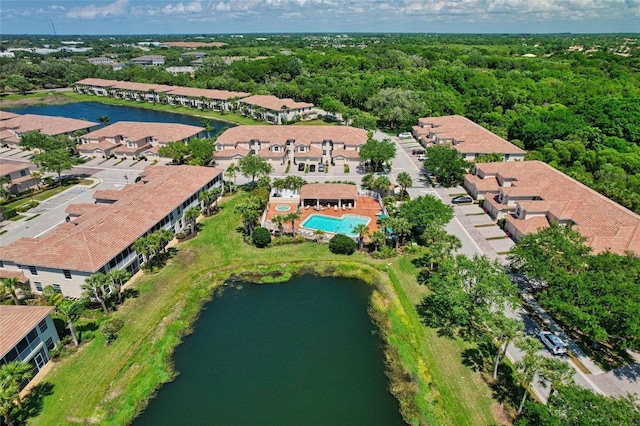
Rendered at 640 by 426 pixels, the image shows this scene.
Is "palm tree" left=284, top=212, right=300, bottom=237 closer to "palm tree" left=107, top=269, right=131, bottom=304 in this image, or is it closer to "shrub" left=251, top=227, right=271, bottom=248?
"shrub" left=251, top=227, right=271, bottom=248

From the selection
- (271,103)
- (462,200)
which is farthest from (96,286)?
(271,103)

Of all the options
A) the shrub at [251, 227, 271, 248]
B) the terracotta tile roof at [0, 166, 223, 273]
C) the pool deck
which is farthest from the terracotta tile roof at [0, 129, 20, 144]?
the shrub at [251, 227, 271, 248]

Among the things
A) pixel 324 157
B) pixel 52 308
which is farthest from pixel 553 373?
pixel 324 157

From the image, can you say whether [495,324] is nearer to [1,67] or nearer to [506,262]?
[506,262]

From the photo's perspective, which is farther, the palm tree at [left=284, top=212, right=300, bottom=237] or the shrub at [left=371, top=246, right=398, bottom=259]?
the palm tree at [left=284, top=212, right=300, bottom=237]

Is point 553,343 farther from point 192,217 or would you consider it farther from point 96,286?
point 192,217
